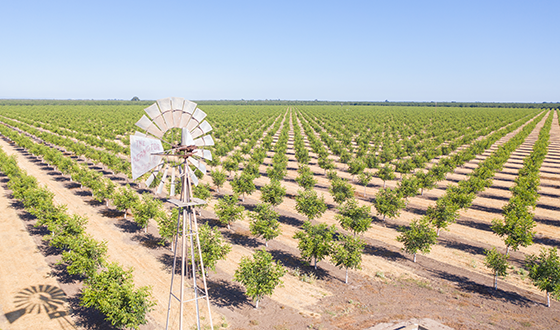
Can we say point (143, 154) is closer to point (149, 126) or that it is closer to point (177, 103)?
point (149, 126)

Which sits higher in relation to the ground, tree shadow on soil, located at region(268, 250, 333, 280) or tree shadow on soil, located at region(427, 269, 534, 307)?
tree shadow on soil, located at region(268, 250, 333, 280)

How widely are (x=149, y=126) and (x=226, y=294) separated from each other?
15.6 m

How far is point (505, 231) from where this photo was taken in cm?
3050

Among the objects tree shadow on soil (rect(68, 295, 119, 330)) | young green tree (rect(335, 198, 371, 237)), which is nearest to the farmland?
tree shadow on soil (rect(68, 295, 119, 330))

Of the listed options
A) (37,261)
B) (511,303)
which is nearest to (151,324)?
(37,261)

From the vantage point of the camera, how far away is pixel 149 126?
49.4 ft

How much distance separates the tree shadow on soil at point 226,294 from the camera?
23.4 metres

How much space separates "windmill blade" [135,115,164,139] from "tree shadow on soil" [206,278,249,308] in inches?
566

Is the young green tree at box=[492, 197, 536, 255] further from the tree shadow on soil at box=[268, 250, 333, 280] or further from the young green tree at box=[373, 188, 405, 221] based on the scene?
the tree shadow on soil at box=[268, 250, 333, 280]

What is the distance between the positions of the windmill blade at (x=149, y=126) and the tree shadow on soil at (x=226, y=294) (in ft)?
47.2

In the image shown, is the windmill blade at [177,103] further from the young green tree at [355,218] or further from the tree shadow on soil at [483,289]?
the tree shadow on soil at [483,289]

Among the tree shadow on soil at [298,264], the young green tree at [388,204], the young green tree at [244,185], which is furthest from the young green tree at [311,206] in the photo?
the young green tree at [244,185]

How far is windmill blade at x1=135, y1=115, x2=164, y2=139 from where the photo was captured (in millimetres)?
14789

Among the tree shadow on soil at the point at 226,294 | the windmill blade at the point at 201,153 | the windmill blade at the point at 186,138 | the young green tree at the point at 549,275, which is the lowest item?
the tree shadow on soil at the point at 226,294
